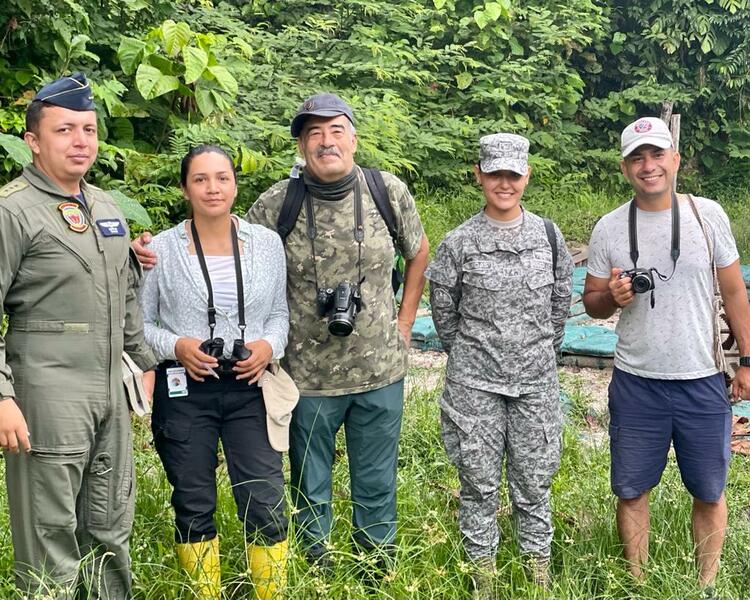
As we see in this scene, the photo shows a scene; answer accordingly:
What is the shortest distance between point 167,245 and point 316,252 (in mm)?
512

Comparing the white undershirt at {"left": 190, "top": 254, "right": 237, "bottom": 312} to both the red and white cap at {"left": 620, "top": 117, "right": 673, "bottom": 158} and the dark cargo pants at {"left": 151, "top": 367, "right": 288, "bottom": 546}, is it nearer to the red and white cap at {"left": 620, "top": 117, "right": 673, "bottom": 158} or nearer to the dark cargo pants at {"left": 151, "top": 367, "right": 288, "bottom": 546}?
the dark cargo pants at {"left": 151, "top": 367, "right": 288, "bottom": 546}

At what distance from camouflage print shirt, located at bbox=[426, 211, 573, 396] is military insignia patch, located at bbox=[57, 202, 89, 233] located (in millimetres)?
1249

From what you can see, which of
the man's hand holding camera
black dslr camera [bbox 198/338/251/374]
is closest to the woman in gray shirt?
black dslr camera [bbox 198/338/251/374]

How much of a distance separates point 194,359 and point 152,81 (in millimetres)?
3449

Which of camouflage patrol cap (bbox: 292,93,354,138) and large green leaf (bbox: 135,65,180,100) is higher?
large green leaf (bbox: 135,65,180,100)

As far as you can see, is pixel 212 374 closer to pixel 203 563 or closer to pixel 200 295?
pixel 200 295

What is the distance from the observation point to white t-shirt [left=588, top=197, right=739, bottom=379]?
3.03m

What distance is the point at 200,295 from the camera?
283 centimetres

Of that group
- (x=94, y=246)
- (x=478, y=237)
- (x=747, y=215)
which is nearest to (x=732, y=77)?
(x=747, y=215)

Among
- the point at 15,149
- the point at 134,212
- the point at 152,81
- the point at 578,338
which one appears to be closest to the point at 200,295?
the point at 134,212

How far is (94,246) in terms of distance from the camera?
8.49 ft

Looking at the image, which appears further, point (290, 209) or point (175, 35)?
point (175, 35)

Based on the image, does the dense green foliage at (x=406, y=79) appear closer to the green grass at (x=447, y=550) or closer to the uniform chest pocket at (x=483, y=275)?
the green grass at (x=447, y=550)

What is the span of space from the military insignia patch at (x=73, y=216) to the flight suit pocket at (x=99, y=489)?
695 millimetres
